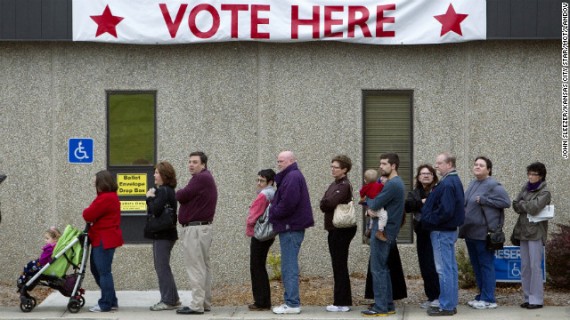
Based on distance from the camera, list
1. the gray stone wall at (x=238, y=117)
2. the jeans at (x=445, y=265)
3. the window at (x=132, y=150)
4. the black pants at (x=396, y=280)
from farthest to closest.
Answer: the window at (x=132, y=150) → the gray stone wall at (x=238, y=117) → the black pants at (x=396, y=280) → the jeans at (x=445, y=265)

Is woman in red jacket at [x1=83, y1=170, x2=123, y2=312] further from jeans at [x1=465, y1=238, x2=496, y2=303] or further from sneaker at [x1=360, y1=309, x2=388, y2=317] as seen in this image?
jeans at [x1=465, y1=238, x2=496, y2=303]

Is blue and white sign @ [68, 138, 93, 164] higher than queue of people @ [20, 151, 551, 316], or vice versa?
blue and white sign @ [68, 138, 93, 164]

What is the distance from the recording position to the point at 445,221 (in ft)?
Answer: 41.0

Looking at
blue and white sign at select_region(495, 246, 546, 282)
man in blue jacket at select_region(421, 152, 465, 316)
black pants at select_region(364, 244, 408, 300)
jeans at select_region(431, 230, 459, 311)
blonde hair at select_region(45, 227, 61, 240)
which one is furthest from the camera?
blue and white sign at select_region(495, 246, 546, 282)

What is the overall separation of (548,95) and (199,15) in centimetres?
495

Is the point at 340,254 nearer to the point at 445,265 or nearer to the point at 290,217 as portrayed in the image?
the point at 290,217

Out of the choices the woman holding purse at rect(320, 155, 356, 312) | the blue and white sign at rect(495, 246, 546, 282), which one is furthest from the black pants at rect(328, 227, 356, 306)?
the blue and white sign at rect(495, 246, 546, 282)

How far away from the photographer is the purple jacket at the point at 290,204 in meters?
12.7

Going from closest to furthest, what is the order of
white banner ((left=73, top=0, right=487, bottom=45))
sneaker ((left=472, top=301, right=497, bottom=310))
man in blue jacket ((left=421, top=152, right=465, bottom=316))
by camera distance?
man in blue jacket ((left=421, top=152, right=465, bottom=316)) < sneaker ((left=472, top=301, right=497, bottom=310)) < white banner ((left=73, top=0, right=487, bottom=45))

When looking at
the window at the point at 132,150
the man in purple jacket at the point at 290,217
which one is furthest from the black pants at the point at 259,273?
the window at the point at 132,150

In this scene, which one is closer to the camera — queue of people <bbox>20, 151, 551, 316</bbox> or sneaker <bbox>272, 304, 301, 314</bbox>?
queue of people <bbox>20, 151, 551, 316</bbox>

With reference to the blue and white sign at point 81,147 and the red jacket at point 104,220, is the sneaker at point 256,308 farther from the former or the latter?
the blue and white sign at point 81,147

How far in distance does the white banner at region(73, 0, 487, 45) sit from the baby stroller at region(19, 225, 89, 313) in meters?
3.32

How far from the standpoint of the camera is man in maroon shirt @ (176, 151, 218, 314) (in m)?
12.9
